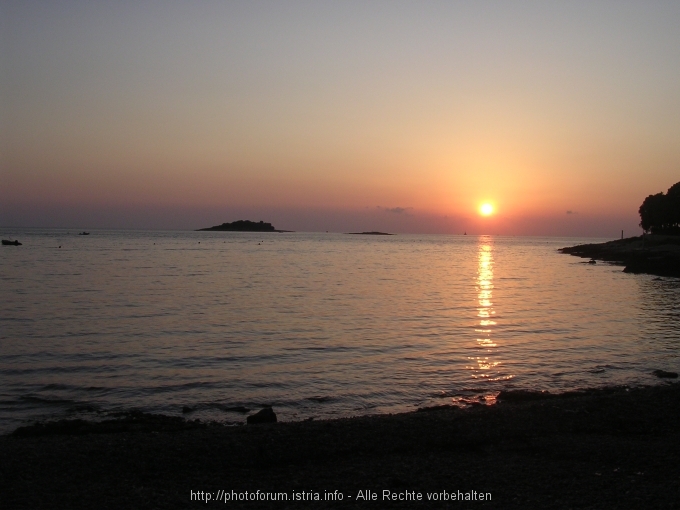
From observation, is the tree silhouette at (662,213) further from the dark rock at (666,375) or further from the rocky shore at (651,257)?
the dark rock at (666,375)

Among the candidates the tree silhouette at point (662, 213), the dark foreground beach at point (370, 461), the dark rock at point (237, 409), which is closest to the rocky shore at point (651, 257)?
the tree silhouette at point (662, 213)

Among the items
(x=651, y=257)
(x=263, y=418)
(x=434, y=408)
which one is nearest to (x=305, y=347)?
(x=434, y=408)

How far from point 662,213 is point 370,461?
103678mm

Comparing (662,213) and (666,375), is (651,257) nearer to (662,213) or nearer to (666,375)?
(662,213)

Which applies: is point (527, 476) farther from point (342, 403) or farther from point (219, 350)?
point (219, 350)

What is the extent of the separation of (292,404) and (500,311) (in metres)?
22.0

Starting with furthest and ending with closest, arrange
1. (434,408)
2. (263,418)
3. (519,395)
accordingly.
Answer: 1. (519,395)
2. (434,408)
3. (263,418)

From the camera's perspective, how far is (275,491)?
8156 mm

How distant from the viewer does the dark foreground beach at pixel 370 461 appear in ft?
25.7

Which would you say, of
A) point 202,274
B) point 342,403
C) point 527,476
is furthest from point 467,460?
point 202,274

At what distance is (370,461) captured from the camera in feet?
30.9

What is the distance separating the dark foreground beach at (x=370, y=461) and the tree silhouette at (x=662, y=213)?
316 feet

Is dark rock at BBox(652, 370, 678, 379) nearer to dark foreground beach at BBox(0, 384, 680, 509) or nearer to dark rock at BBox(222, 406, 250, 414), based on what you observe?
dark foreground beach at BBox(0, 384, 680, 509)

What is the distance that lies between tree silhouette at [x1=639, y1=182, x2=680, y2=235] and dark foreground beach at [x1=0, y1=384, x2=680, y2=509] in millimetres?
96247
